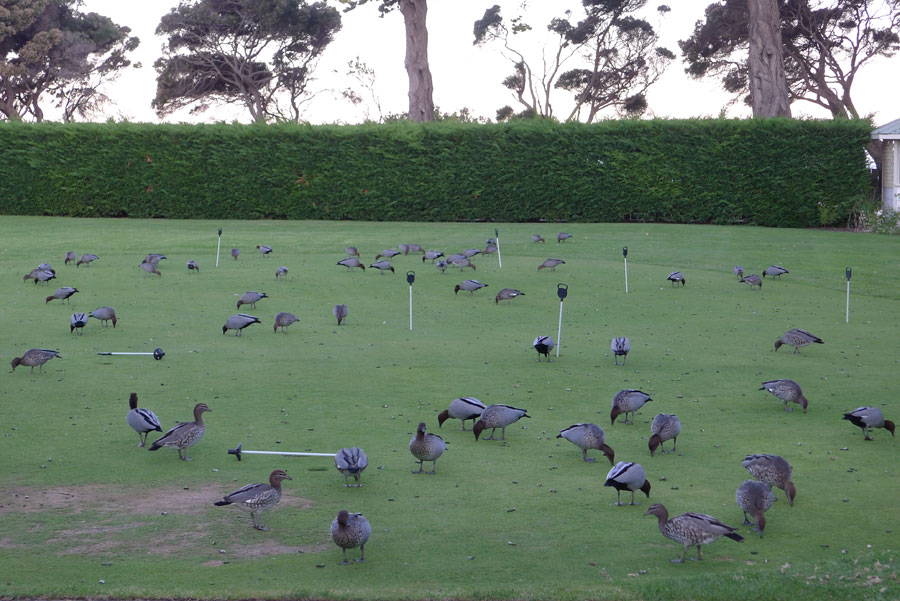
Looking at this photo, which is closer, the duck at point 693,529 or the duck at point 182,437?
the duck at point 693,529

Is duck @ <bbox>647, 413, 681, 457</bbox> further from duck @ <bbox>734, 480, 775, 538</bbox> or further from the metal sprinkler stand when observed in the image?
the metal sprinkler stand

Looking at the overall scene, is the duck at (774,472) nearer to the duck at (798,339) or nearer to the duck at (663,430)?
the duck at (663,430)

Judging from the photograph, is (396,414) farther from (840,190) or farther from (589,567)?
(840,190)

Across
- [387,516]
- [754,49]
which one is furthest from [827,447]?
[754,49]

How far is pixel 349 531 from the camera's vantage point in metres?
7.01

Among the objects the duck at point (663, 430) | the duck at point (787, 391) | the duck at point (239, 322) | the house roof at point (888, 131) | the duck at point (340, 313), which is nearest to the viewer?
the duck at point (663, 430)

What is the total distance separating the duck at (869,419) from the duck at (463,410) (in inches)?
155

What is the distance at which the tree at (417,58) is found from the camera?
45.1 metres

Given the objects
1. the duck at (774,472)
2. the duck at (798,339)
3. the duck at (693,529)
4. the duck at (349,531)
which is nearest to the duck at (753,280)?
the duck at (798,339)

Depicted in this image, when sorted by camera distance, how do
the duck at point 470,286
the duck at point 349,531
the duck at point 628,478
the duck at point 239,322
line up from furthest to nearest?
Answer: the duck at point 470,286 < the duck at point 239,322 < the duck at point 628,478 < the duck at point 349,531

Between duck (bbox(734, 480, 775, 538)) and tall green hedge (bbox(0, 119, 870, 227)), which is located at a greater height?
tall green hedge (bbox(0, 119, 870, 227))

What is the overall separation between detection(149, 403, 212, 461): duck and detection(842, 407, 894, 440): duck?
6.81 metres

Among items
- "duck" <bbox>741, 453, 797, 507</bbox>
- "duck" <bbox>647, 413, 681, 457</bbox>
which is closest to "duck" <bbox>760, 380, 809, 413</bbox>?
"duck" <bbox>647, 413, 681, 457</bbox>

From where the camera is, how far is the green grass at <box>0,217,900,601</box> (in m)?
7.01
